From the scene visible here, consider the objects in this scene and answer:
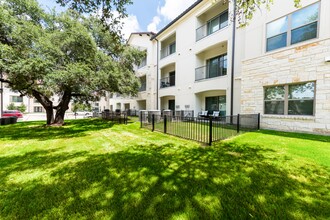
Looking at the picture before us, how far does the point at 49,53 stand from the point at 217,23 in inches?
476

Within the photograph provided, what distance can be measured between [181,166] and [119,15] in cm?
487

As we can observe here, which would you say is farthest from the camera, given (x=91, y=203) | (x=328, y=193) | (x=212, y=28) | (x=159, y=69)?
Answer: (x=159, y=69)

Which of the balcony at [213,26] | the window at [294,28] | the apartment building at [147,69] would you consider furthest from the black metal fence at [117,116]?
the window at [294,28]

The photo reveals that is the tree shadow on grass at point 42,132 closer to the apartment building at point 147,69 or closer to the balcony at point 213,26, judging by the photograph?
the apartment building at point 147,69

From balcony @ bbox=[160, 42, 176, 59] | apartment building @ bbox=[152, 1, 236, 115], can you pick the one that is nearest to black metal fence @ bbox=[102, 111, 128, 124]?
apartment building @ bbox=[152, 1, 236, 115]

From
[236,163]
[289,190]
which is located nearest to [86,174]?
[236,163]

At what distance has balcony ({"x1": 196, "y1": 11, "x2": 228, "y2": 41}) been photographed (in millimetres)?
12258

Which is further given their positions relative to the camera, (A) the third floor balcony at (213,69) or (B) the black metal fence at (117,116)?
(B) the black metal fence at (117,116)

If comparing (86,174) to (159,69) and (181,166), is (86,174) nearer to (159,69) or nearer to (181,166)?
(181,166)

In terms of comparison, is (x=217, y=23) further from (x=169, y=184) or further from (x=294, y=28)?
(x=169, y=184)

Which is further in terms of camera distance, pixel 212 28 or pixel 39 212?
pixel 212 28

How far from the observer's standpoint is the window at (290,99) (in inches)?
302

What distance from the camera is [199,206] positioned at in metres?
2.49

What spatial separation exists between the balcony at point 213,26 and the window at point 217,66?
2.20 meters
